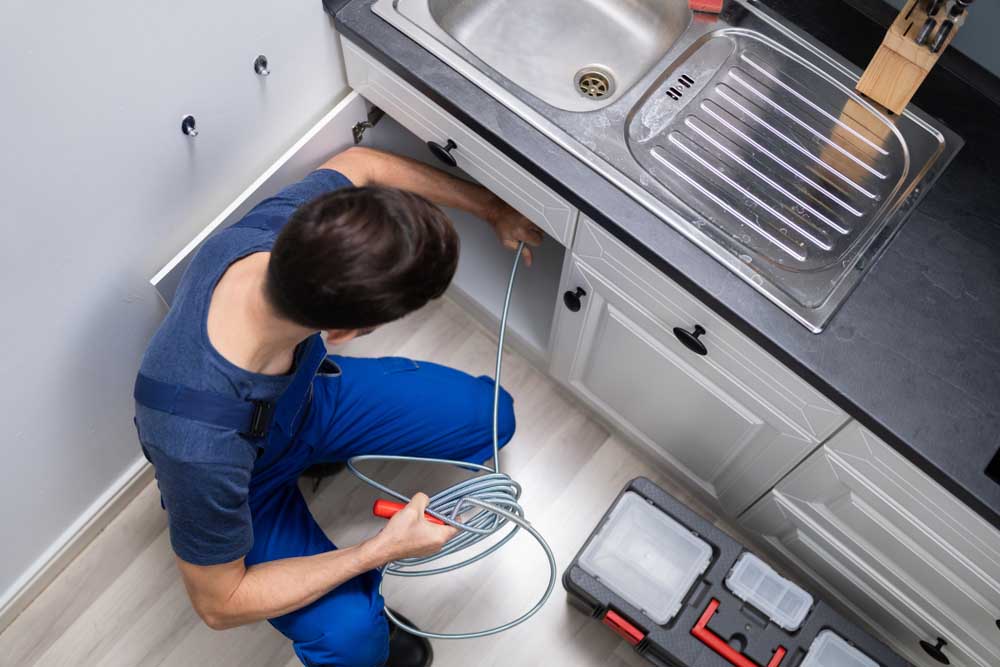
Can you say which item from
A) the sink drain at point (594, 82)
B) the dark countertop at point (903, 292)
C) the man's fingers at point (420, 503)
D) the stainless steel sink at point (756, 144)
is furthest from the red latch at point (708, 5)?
the man's fingers at point (420, 503)

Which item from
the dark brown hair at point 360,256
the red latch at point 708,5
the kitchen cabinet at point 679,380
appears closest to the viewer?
the dark brown hair at point 360,256

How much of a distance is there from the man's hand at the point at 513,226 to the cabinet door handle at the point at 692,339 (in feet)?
1.19

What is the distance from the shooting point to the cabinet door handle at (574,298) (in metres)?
1.63

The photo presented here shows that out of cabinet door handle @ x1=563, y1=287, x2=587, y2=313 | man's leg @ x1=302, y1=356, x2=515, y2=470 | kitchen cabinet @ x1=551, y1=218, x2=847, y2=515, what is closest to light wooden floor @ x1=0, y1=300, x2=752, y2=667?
kitchen cabinet @ x1=551, y1=218, x2=847, y2=515

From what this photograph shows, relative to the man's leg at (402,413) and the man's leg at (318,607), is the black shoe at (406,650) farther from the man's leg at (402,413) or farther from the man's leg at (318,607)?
the man's leg at (402,413)

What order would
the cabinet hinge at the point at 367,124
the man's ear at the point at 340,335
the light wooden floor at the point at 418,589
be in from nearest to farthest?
the man's ear at the point at 340,335, the cabinet hinge at the point at 367,124, the light wooden floor at the point at 418,589

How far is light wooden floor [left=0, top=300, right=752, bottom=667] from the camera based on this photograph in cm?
190

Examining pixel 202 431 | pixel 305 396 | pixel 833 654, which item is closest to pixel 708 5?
pixel 305 396

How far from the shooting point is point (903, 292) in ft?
4.36

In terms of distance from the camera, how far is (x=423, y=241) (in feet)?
3.45

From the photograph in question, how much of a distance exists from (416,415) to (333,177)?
0.53m

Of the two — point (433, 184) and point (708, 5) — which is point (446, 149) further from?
point (708, 5)

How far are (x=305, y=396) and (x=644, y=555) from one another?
0.71m

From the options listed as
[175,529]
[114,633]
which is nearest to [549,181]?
[175,529]
